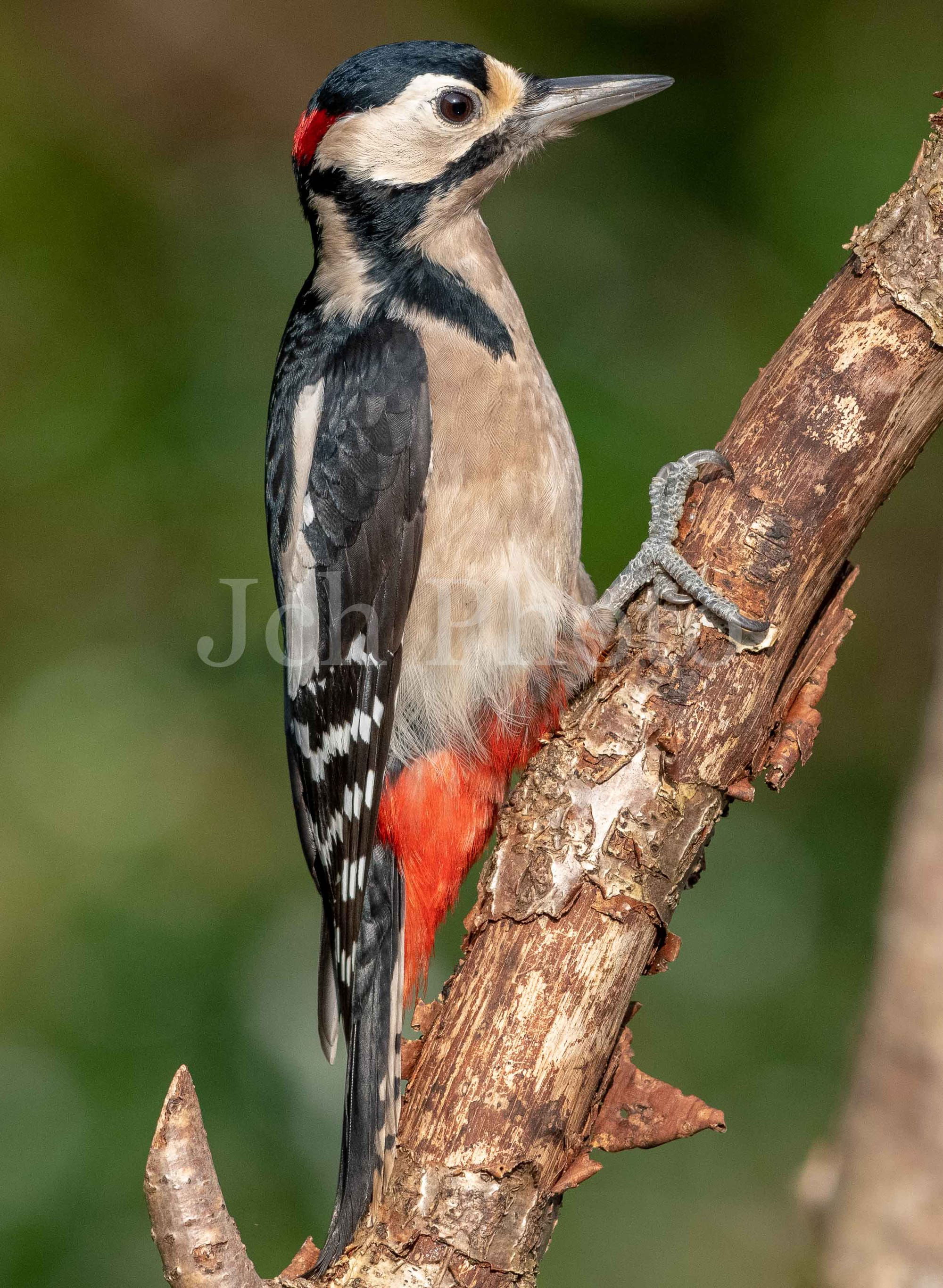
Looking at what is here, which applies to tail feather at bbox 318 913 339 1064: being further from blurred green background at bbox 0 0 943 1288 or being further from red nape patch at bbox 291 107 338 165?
red nape patch at bbox 291 107 338 165

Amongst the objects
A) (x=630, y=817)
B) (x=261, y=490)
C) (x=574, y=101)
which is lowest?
(x=630, y=817)

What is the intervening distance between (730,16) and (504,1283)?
3183mm

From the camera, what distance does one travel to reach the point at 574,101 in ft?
7.30

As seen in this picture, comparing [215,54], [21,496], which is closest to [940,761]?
[21,496]

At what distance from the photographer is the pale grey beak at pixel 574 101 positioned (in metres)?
2.21

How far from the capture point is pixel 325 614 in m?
2.14

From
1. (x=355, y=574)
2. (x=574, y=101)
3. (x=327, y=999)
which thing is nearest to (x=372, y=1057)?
(x=327, y=999)

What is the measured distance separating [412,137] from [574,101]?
1.06 feet

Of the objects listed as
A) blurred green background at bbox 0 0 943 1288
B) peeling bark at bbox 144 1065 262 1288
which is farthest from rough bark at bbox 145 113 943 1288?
blurred green background at bbox 0 0 943 1288

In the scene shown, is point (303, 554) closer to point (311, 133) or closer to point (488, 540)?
point (488, 540)

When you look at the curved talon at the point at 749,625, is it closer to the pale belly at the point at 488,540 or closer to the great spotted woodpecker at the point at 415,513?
the great spotted woodpecker at the point at 415,513

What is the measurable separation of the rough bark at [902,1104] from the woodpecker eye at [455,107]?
64.3 inches

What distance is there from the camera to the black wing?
2029mm

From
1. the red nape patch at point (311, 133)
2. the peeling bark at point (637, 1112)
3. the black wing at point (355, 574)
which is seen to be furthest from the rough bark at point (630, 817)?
the red nape patch at point (311, 133)
